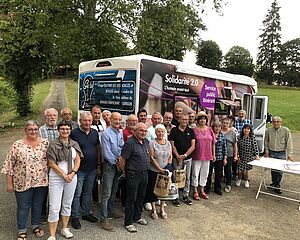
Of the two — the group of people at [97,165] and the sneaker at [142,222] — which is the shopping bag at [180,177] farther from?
the sneaker at [142,222]

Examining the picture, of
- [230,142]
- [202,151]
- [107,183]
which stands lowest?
[107,183]

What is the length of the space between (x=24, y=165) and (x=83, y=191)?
111cm

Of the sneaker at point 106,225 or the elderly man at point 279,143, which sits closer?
the sneaker at point 106,225

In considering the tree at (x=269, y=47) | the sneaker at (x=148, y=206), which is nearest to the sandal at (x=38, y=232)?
the sneaker at (x=148, y=206)

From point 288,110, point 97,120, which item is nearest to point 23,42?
point 97,120

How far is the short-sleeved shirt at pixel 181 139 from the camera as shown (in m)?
5.44

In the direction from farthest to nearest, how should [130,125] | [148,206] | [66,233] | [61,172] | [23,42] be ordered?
[23,42] < [148,206] < [130,125] < [66,233] < [61,172]

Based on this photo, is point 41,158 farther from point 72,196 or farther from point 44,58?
point 44,58

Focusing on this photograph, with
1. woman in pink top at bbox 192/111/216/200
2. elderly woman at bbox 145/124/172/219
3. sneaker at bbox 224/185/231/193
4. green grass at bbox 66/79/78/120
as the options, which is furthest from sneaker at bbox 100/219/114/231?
green grass at bbox 66/79/78/120

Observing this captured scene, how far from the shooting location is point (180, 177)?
5.35m

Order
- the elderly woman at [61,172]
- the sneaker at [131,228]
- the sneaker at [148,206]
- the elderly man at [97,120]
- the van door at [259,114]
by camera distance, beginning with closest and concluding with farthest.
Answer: the elderly woman at [61,172] < the sneaker at [131,228] < the elderly man at [97,120] < the sneaker at [148,206] < the van door at [259,114]

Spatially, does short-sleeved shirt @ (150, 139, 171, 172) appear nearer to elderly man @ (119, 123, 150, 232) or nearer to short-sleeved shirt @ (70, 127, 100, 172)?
elderly man @ (119, 123, 150, 232)

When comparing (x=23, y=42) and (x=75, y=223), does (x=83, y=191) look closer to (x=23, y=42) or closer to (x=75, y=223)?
(x=75, y=223)

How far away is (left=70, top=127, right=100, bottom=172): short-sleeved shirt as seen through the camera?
430cm
